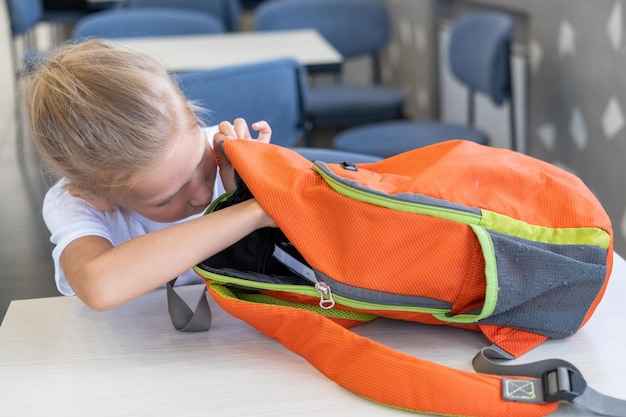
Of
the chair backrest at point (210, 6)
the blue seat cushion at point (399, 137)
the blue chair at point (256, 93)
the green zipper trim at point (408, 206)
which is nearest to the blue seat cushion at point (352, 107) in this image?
the blue seat cushion at point (399, 137)

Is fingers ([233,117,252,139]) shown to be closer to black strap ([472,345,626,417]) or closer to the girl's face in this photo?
the girl's face

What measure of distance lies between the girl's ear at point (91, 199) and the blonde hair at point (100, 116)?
0.04 metres

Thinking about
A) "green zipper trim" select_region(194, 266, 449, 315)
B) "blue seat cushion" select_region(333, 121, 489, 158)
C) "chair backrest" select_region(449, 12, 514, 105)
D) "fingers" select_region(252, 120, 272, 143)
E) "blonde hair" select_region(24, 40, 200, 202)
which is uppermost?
"blonde hair" select_region(24, 40, 200, 202)

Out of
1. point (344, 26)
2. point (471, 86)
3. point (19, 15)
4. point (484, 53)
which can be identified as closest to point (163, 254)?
point (484, 53)

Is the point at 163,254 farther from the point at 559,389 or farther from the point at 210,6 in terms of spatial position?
the point at 210,6

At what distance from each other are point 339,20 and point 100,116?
2.93 meters

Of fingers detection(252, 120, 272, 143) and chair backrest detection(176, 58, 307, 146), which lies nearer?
fingers detection(252, 120, 272, 143)

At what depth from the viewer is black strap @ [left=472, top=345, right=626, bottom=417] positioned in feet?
2.53

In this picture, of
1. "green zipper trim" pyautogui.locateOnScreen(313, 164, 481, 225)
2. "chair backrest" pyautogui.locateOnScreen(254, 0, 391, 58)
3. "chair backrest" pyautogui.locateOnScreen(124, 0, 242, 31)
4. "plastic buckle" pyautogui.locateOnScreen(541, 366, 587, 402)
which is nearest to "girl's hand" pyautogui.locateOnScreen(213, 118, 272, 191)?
"green zipper trim" pyautogui.locateOnScreen(313, 164, 481, 225)

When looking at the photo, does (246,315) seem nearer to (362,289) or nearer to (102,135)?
(362,289)

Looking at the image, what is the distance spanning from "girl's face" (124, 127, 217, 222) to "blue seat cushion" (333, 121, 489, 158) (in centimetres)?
158

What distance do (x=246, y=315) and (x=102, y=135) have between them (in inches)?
10.9

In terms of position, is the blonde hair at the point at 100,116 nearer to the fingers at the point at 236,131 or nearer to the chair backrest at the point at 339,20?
the fingers at the point at 236,131

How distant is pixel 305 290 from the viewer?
921mm
